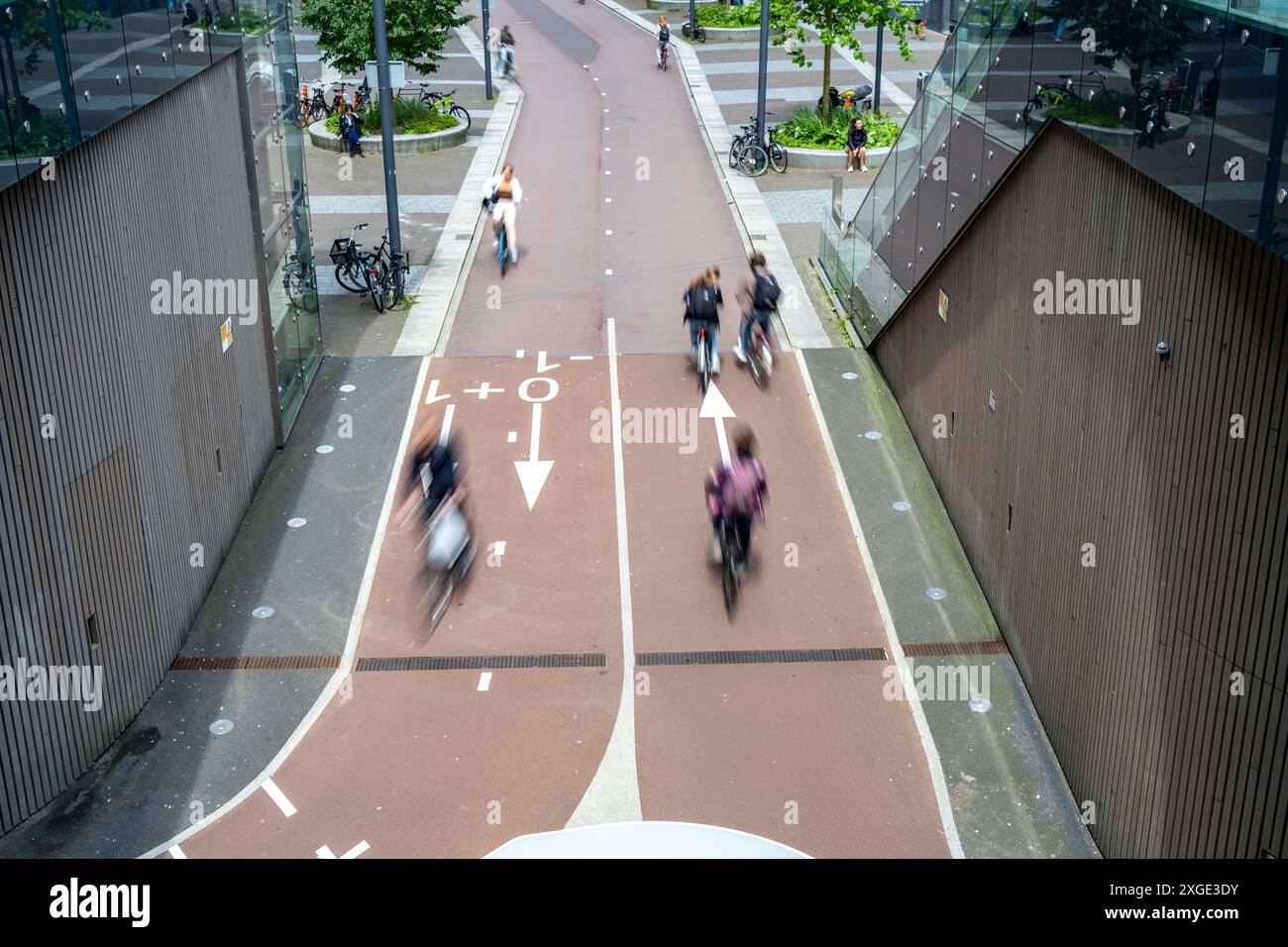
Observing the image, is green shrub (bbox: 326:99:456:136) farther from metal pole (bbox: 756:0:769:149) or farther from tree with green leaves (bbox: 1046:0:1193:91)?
tree with green leaves (bbox: 1046:0:1193:91)

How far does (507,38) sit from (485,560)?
29.6 metres

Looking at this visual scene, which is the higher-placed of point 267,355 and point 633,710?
point 267,355

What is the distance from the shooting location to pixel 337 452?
53.5ft

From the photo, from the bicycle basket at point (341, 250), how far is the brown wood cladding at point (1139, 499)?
11403 mm

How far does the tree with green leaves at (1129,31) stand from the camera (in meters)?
8.98

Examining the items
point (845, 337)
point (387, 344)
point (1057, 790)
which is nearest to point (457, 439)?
point (387, 344)

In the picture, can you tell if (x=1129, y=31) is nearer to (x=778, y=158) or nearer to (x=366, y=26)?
(x=778, y=158)

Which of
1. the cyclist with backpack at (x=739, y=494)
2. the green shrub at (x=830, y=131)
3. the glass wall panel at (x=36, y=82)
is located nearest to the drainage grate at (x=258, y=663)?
the cyclist with backpack at (x=739, y=494)

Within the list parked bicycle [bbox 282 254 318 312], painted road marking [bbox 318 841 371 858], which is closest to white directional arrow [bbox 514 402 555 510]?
parked bicycle [bbox 282 254 318 312]

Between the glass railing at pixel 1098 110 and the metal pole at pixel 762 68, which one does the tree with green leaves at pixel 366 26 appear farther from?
the glass railing at pixel 1098 110

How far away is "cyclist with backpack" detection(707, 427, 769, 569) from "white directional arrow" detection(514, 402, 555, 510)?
2.64 m

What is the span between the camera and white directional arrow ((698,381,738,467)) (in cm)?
1652

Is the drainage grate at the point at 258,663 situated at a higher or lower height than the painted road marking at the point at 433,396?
lower

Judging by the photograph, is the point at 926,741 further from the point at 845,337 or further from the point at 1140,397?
the point at 845,337
